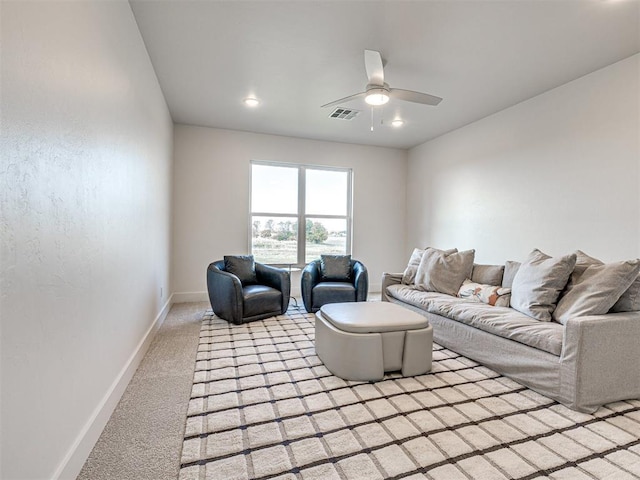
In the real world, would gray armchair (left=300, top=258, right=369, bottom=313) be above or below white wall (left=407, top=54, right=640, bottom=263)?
below

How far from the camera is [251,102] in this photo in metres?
4.02

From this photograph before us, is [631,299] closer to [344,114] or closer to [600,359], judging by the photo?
[600,359]

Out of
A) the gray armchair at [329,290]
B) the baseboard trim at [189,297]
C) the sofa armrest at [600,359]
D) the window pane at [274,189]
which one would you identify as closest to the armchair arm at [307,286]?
the gray armchair at [329,290]

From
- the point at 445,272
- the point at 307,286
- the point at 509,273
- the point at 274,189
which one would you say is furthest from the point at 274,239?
the point at 509,273

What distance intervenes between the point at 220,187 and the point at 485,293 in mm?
3983

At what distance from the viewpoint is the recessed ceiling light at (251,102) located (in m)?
3.94

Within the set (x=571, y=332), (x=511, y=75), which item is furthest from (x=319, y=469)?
(x=511, y=75)

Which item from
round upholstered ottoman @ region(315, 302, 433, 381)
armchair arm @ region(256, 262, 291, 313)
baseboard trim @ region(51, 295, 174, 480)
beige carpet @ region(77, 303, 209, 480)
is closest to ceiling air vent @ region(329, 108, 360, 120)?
armchair arm @ region(256, 262, 291, 313)

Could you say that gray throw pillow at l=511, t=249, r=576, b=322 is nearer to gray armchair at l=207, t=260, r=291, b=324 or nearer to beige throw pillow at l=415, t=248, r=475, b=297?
beige throw pillow at l=415, t=248, r=475, b=297

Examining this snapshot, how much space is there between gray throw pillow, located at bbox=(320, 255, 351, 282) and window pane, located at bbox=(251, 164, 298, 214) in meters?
1.31

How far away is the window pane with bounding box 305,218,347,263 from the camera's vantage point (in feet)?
18.9

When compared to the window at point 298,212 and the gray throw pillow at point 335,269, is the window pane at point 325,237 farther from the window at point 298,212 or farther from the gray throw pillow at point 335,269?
the gray throw pillow at point 335,269

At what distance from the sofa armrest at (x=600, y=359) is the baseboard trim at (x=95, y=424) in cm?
268

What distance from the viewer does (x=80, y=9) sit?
1.51 meters
